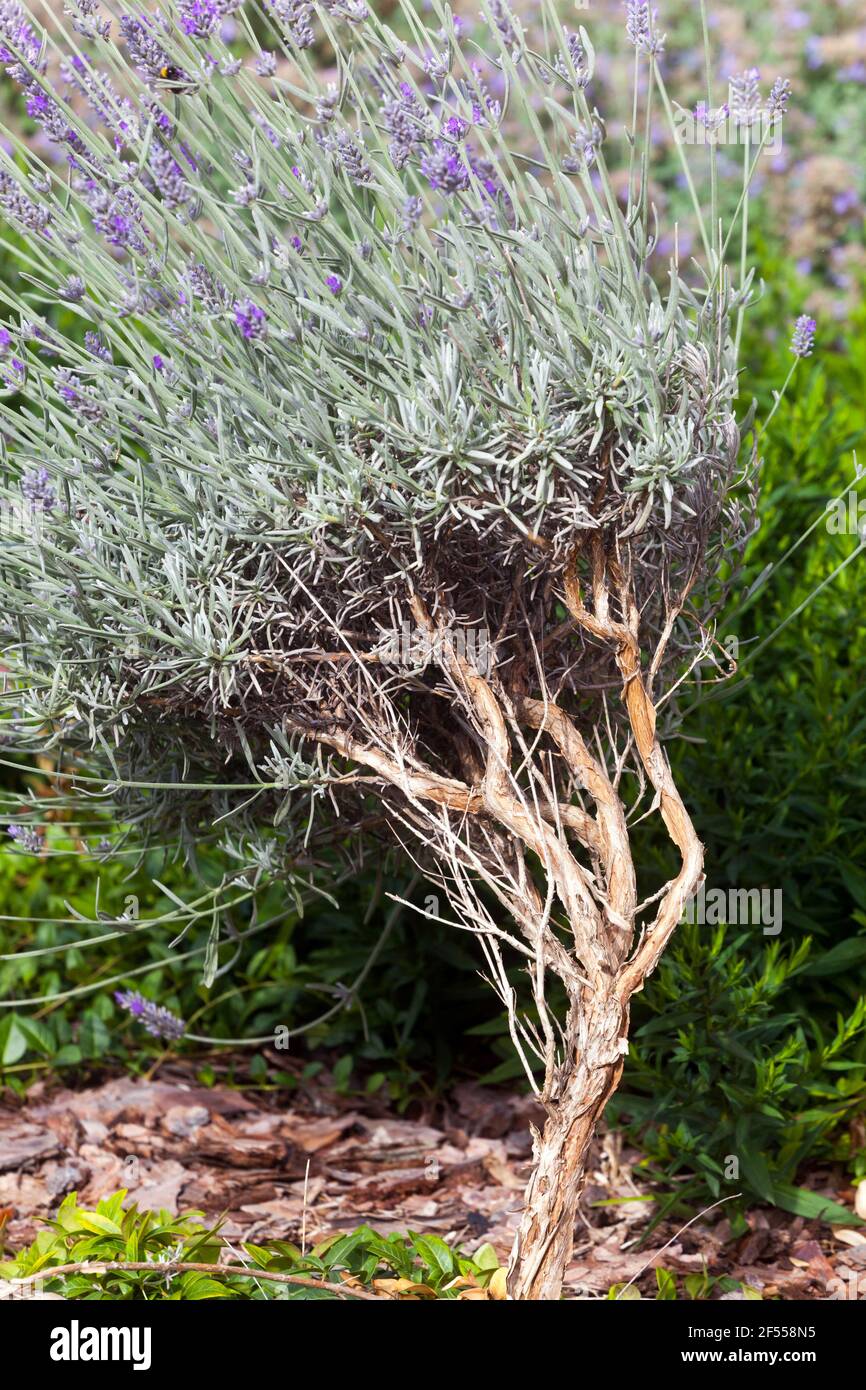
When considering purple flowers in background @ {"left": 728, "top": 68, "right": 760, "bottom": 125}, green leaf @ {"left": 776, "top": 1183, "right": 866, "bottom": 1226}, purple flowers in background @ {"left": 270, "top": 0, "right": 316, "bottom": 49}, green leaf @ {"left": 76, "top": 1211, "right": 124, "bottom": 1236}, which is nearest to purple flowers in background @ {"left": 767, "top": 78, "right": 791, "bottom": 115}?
purple flowers in background @ {"left": 728, "top": 68, "right": 760, "bottom": 125}

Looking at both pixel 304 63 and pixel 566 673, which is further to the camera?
pixel 566 673

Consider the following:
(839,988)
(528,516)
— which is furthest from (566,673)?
(839,988)

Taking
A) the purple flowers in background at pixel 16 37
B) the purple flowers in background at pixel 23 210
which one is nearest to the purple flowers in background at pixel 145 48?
the purple flowers in background at pixel 16 37

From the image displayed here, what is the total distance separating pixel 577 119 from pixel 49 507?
0.96 metres

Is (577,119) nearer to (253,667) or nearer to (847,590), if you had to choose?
(253,667)

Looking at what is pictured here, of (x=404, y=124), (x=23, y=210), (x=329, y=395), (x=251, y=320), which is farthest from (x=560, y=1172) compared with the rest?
(x=23, y=210)

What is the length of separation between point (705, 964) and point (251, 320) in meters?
1.66

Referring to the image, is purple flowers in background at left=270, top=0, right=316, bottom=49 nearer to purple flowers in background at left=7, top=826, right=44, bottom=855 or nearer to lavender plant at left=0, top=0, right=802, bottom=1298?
lavender plant at left=0, top=0, right=802, bottom=1298

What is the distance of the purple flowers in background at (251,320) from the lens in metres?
1.87

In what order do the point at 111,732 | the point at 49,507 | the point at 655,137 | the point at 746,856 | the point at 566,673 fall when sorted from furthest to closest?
the point at 655,137 → the point at 746,856 → the point at 111,732 → the point at 566,673 → the point at 49,507

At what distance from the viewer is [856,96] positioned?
7.46m

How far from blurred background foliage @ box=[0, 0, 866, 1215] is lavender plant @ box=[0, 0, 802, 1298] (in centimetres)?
51

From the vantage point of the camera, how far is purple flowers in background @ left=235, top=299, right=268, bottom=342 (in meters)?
1.87

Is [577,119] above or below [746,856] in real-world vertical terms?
above
